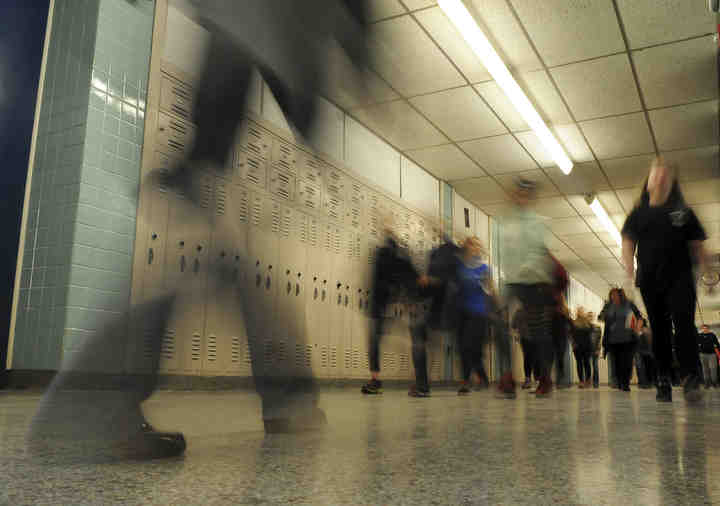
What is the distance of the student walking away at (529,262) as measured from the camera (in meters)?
3.59

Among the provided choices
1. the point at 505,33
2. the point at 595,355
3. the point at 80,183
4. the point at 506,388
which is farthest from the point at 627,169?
the point at 80,183

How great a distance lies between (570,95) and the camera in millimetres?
5793

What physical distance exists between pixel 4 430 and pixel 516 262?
2931 millimetres

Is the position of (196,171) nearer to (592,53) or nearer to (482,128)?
(592,53)

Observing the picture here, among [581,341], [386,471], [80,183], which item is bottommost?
[386,471]

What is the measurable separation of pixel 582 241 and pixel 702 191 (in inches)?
118

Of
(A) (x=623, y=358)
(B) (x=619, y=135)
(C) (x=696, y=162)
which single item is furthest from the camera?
(C) (x=696, y=162)

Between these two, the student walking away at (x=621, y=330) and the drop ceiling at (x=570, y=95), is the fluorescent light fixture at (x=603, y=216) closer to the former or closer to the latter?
the drop ceiling at (x=570, y=95)

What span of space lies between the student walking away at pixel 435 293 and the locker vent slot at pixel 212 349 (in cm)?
143

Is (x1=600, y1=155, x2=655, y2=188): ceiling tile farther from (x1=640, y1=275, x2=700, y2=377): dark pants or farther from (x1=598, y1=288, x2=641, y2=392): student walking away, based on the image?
(x1=640, y1=275, x2=700, y2=377): dark pants

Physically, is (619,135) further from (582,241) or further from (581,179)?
(582,241)

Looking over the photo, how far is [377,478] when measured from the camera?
0.72 metres

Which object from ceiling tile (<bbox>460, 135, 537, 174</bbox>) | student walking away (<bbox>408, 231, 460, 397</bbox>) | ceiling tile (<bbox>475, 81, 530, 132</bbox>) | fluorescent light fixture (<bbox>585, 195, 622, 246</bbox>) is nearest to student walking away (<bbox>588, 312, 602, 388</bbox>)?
fluorescent light fixture (<bbox>585, 195, 622, 246</bbox>)

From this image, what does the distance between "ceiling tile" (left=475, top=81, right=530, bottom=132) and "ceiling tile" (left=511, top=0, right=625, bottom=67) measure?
25.6 inches
